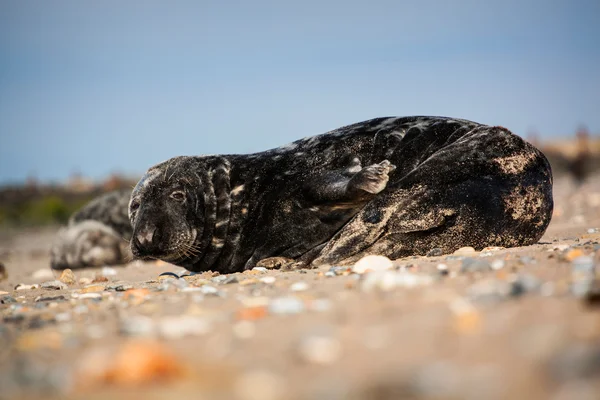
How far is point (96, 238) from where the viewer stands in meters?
9.71

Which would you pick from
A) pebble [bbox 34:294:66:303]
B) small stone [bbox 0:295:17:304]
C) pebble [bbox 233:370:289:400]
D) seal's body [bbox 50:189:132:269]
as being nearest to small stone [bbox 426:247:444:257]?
pebble [bbox 34:294:66:303]

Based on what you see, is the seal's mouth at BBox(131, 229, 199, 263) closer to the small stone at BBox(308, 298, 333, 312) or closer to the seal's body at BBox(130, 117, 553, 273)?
the seal's body at BBox(130, 117, 553, 273)

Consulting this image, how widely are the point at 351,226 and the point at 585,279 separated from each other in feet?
8.79

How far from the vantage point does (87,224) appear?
9906 mm

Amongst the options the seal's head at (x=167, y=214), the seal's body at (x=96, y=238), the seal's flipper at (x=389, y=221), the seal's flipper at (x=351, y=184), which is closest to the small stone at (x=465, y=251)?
the seal's flipper at (x=389, y=221)

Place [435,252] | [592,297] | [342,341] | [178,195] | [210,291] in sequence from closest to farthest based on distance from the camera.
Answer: [342,341] → [592,297] → [210,291] → [435,252] → [178,195]

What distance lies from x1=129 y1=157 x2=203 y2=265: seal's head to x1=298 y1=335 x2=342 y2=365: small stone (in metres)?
3.65

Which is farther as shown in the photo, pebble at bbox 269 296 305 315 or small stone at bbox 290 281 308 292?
small stone at bbox 290 281 308 292

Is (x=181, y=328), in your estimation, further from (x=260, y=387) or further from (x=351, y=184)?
(x=351, y=184)

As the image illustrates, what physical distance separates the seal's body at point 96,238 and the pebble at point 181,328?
7114 mm

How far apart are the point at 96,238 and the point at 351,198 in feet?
18.8

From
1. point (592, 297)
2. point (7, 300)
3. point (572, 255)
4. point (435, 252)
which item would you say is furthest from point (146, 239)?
point (592, 297)

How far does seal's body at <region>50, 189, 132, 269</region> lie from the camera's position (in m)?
9.59

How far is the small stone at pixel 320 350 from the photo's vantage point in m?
2.06
